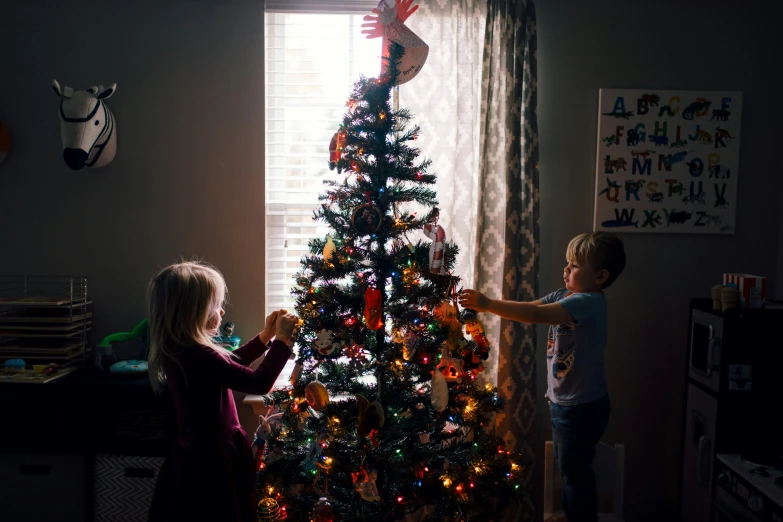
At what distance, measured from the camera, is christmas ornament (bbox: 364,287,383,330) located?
1.77 meters

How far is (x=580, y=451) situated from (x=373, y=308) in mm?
958

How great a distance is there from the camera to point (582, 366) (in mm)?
2016

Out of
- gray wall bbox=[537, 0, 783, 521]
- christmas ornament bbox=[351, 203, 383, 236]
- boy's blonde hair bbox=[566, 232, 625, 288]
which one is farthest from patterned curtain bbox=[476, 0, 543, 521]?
christmas ornament bbox=[351, 203, 383, 236]

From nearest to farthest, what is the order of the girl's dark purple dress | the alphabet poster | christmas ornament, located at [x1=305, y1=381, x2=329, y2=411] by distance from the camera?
the girl's dark purple dress → christmas ornament, located at [x1=305, y1=381, x2=329, y2=411] → the alphabet poster

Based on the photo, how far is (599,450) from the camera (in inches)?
85.0

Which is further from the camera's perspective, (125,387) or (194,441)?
(125,387)

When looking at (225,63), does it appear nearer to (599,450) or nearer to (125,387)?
(125,387)

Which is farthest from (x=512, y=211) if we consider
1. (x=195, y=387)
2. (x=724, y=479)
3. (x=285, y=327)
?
(x=195, y=387)

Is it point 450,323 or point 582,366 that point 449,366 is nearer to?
point 450,323

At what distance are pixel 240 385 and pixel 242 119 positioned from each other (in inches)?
53.5

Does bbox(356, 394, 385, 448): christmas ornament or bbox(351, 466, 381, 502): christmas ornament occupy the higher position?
bbox(356, 394, 385, 448): christmas ornament

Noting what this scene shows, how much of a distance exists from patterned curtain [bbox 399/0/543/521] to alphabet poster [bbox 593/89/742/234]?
0.37 m

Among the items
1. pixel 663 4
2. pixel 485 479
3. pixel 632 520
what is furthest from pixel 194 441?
pixel 663 4

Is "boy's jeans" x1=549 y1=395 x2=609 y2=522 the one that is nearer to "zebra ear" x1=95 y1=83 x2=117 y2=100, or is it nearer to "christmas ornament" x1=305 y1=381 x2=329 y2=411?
"christmas ornament" x1=305 y1=381 x2=329 y2=411
